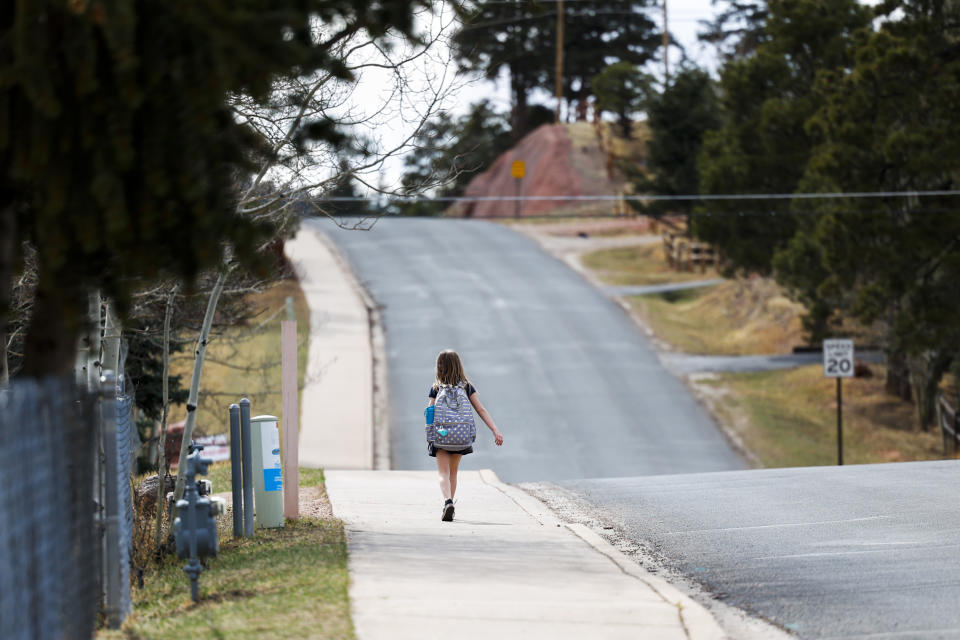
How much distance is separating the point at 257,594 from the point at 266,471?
9.85 feet

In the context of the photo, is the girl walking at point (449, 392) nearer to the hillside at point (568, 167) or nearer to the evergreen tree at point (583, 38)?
the hillside at point (568, 167)

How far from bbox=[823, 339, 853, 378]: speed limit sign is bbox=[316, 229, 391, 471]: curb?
342 inches

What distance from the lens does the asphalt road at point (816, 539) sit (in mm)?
7707

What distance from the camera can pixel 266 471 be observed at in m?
10.8

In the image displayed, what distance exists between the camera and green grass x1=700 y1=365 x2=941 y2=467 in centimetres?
2611

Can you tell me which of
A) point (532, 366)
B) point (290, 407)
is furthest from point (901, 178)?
point (290, 407)

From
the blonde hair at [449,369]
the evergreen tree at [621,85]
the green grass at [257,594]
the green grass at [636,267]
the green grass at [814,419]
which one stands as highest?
the evergreen tree at [621,85]

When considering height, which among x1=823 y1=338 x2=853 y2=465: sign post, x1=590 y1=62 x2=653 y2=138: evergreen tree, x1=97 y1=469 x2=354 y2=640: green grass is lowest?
x1=97 y1=469 x2=354 y2=640: green grass

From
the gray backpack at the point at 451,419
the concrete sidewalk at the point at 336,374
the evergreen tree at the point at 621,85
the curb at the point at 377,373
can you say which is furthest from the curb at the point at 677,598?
the evergreen tree at the point at 621,85

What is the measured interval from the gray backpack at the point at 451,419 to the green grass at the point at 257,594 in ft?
4.69

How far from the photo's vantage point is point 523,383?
30547mm

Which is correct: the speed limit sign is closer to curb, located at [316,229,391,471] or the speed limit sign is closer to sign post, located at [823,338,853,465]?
sign post, located at [823,338,853,465]

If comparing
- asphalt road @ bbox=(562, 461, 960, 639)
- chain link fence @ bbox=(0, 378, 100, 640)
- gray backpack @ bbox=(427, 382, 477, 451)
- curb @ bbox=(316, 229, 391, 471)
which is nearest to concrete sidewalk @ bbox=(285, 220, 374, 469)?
curb @ bbox=(316, 229, 391, 471)

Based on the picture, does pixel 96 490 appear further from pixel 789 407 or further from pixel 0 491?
pixel 789 407
